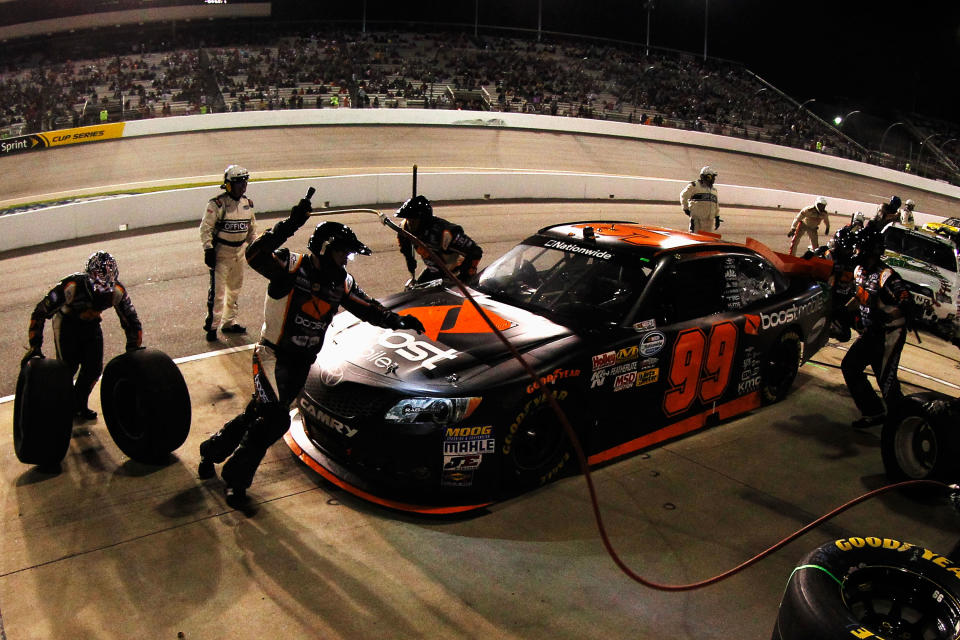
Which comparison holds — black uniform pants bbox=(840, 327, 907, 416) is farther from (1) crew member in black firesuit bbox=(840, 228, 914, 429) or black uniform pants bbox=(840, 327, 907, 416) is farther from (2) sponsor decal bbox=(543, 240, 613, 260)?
(2) sponsor decal bbox=(543, 240, 613, 260)

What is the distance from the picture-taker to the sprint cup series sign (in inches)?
1002

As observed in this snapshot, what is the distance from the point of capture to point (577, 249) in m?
6.36

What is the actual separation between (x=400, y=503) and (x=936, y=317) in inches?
390

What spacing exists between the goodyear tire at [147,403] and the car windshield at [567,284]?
2.58 m

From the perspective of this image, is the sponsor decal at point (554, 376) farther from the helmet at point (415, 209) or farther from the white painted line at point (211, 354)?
the white painted line at point (211, 354)

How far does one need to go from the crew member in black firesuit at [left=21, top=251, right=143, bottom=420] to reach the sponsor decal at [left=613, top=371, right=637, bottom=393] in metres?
3.61

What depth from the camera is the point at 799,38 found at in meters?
51.6

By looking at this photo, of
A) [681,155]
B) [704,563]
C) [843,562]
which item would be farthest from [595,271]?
[681,155]

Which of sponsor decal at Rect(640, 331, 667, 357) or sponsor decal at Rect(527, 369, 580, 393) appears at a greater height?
sponsor decal at Rect(640, 331, 667, 357)

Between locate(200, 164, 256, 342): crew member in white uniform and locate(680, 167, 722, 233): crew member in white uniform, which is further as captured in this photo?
locate(680, 167, 722, 233): crew member in white uniform

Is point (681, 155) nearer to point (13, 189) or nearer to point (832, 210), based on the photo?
point (832, 210)

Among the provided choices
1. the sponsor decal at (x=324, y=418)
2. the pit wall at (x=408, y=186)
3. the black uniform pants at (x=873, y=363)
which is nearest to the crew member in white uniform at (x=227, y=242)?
the sponsor decal at (x=324, y=418)

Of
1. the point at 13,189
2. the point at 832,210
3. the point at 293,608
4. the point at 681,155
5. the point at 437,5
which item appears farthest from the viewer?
the point at 437,5

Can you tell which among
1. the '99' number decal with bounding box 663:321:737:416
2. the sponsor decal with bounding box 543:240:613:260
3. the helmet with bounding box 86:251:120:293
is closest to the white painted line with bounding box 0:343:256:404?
the helmet with bounding box 86:251:120:293
